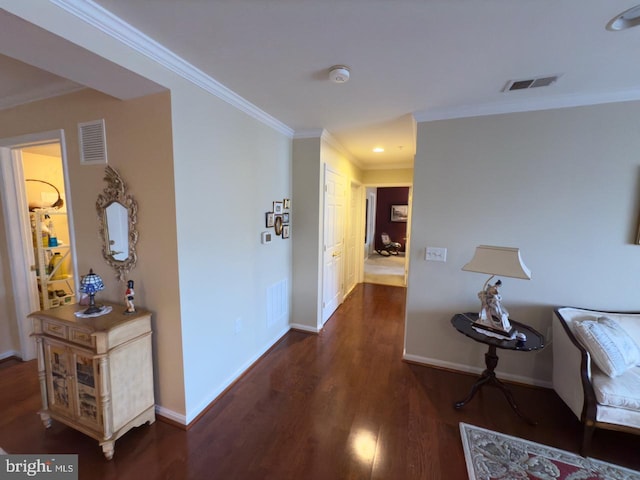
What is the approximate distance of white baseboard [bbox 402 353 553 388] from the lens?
238 cm

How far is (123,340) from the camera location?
1675 millimetres

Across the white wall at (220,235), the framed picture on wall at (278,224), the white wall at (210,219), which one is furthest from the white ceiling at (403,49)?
the framed picture on wall at (278,224)

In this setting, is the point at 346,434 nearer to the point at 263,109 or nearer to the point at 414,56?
the point at 414,56

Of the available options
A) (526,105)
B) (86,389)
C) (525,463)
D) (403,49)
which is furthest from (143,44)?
(525,463)

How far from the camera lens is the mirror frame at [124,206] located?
1.84 meters

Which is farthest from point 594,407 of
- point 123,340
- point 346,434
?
point 123,340

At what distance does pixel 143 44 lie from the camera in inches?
57.1

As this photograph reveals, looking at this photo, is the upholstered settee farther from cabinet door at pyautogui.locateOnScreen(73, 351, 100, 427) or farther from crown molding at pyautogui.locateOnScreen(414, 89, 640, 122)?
cabinet door at pyautogui.locateOnScreen(73, 351, 100, 427)

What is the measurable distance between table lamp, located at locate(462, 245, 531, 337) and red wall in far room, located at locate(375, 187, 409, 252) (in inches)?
295

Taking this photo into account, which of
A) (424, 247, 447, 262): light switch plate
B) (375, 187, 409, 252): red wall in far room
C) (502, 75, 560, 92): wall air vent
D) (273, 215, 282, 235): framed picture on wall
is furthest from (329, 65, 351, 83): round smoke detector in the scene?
(375, 187, 409, 252): red wall in far room

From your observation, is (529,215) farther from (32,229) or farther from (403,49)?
(32,229)

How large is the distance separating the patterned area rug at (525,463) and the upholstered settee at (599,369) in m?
0.11

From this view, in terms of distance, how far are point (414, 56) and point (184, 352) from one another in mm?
2443

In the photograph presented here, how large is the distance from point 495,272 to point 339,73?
1.81 metres
